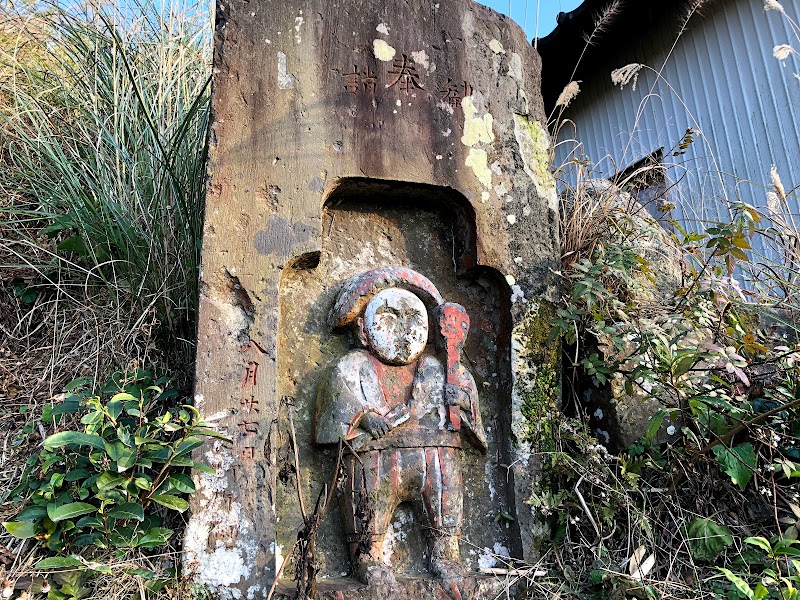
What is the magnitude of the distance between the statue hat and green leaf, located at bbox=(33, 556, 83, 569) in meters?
1.18

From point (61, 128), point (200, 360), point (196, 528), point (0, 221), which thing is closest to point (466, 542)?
point (196, 528)

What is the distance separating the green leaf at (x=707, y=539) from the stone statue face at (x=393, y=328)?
1176mm

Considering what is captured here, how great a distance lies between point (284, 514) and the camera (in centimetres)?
264

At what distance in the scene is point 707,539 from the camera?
2602mm

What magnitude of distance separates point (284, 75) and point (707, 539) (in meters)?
2.33

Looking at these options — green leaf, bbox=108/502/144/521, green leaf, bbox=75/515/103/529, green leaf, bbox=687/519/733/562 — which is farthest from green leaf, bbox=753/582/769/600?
green leaf, bbox=75/515/103/529

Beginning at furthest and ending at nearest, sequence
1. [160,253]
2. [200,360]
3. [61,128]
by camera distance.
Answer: [61,128] < [160,253] < [200,360]

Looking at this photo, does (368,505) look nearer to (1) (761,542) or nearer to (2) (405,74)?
(1) (761,542)

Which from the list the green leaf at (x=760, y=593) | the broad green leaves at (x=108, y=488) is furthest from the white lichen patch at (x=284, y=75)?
the green leaf at (x=760, y=593)

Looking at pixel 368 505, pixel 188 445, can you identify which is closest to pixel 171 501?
pixel 188 445

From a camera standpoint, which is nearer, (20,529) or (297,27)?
(20,529)

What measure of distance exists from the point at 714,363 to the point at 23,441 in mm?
2761

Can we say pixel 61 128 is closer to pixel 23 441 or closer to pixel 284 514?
pixel 23 441

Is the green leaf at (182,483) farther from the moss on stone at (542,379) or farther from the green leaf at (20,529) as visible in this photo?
the moss on stone at (542,379)
